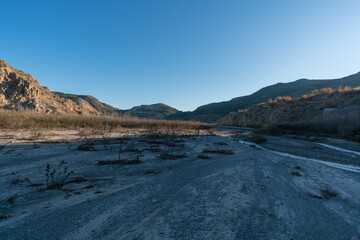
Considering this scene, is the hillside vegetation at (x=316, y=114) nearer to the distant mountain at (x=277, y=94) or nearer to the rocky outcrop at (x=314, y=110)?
the rocky outcrop at (x=314, y=110)

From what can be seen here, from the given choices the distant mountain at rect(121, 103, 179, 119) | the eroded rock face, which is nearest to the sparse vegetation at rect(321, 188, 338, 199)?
the eroded rock face

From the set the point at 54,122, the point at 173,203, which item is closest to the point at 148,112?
the point at 54,122

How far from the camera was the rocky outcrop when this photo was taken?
13.2 metres

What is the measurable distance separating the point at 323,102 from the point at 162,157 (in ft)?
78.3

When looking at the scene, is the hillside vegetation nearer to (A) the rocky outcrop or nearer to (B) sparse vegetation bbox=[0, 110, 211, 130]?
(A) the rocky outcrop

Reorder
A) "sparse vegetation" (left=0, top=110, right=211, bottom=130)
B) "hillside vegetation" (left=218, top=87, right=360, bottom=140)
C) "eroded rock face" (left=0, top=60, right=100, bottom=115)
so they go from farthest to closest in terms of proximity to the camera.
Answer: "eroded rock face" (left=0, top=60, right=100, bottom=115) → "hillside vegetation" (left=218, top=87, right=360, bottom=140) → "sparse vegetation" (left=0, top=110, right=211, bottom=130)

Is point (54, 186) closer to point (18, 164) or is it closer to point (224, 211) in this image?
point (18, 164)

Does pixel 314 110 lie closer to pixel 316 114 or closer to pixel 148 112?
pixel 316 114

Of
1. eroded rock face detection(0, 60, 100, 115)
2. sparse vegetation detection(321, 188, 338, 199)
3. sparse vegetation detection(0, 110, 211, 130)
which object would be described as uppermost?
eroded rock face detection(0, 60, 100, 115)

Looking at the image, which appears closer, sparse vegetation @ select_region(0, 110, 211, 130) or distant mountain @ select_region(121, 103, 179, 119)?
sparse vegetation @ select_region(0, 110, 211, 130)

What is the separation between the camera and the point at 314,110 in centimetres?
1872

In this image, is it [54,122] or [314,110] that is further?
[314,110]

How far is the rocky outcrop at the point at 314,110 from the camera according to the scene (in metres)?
13.2

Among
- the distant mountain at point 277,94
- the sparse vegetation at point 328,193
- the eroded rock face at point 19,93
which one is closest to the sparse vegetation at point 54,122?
the sparse vegetation at point 328,193
